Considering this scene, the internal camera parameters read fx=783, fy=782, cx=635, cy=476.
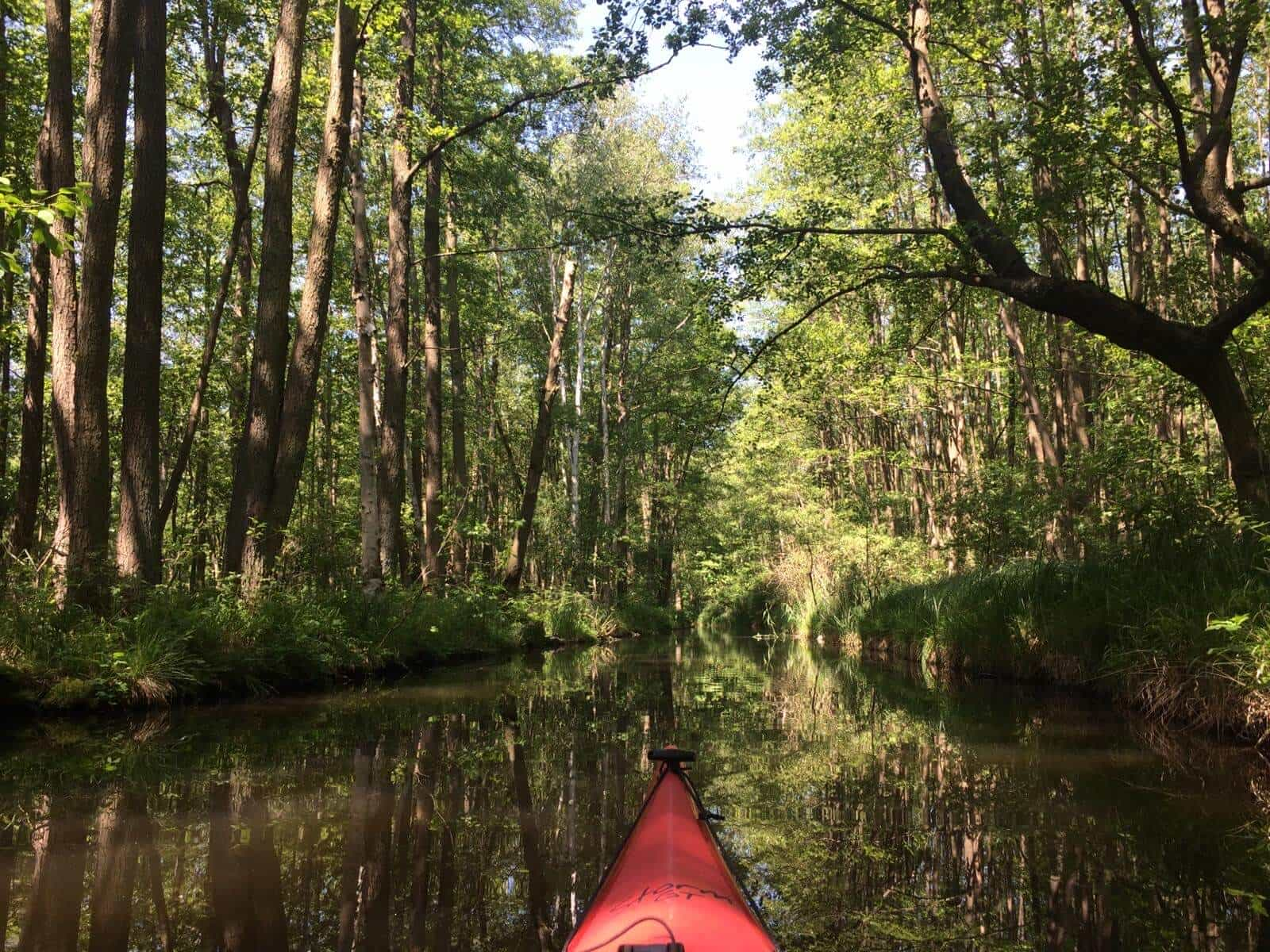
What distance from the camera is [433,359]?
52.1ft

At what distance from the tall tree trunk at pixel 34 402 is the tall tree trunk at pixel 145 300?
130 inches

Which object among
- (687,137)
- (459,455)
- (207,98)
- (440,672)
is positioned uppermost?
(687,137)

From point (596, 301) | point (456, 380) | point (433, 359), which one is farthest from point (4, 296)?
point (596, 301)

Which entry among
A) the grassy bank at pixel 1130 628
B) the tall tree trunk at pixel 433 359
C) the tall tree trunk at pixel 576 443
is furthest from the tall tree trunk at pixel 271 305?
the tall tree trunk at pixel 576 443

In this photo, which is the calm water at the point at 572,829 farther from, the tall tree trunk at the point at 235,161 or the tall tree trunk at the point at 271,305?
the tall tree trunk at the point at 235,161

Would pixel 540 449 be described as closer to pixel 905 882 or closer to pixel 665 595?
pixel 665 595

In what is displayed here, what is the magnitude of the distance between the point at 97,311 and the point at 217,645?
12.2 ft

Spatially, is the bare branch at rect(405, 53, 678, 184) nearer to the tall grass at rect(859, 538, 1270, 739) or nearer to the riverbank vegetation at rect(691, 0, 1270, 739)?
the riverbank vegetation at rect(691, 0, 1270, 739)

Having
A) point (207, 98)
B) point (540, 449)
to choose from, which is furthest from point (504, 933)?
point (540, 449)

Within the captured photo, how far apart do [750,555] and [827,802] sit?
29.9m

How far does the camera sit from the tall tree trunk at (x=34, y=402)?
11.6 m

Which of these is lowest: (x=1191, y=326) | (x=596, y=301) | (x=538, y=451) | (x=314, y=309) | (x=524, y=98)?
(x=1191, y=326)

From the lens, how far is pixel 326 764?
18.3ft

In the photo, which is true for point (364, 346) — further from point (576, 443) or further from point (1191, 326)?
point (576, 443)
